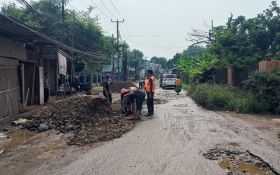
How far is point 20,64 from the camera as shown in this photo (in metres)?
18.0

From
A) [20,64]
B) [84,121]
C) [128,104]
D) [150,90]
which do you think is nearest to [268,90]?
[150,90]

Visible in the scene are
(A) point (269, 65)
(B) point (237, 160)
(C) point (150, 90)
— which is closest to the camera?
(B) point (237, 160)

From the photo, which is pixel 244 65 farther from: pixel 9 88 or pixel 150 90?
pixel 9 88

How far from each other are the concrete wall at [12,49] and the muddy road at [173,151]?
649 centimetres

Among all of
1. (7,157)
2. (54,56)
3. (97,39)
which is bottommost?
(7,157)

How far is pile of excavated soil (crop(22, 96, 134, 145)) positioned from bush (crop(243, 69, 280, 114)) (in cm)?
Answer: 660

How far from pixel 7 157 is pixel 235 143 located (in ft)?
18.1

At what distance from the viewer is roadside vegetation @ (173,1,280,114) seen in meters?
16.8

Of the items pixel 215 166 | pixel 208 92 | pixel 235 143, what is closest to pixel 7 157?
pixel 215 166

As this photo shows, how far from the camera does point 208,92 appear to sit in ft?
66.5

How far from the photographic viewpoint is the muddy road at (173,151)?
7.05 metres

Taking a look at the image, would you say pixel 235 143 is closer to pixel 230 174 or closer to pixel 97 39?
pixel 230 174

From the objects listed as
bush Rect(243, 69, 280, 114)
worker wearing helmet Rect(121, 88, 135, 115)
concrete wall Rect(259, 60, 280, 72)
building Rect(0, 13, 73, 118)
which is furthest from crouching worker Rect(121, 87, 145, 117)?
concrete wall Rect(259, 60, 280, 72)

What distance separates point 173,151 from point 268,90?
9.59 meters
